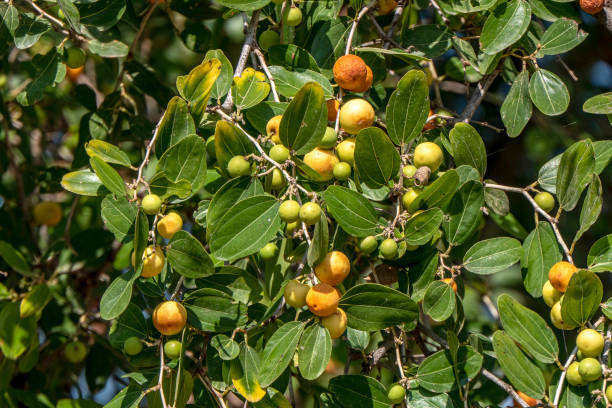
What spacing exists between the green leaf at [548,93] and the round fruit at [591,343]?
45 cm

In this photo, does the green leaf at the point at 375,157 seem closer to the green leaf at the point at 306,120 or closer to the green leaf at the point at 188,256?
the green leaf at the point at 306,120

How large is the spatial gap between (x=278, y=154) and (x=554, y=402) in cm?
62

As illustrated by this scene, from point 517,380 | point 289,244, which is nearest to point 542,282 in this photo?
point 517,380

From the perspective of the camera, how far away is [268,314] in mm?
1212

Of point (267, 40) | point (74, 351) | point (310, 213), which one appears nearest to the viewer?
point (310, 213)

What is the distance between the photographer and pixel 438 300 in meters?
1.25

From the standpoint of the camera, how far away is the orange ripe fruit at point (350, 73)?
1.28m

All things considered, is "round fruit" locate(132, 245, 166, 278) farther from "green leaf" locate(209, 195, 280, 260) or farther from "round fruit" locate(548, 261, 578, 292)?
"round fruit" locate(548, 261, 578, 292)

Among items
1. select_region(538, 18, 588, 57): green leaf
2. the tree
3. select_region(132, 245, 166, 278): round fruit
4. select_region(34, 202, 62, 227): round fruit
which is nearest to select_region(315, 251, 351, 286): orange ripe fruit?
the tree

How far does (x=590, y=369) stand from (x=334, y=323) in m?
0.42

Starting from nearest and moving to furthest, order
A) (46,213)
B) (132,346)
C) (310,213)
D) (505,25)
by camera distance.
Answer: (310,213)
(132,346)
(505,25)
(46,213)

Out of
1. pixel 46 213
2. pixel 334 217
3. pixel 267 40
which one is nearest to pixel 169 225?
pixel 334 217

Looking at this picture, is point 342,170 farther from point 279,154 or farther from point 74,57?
point 74,57

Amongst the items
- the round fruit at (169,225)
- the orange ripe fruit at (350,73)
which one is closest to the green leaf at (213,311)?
the round fruit at (169,225)
